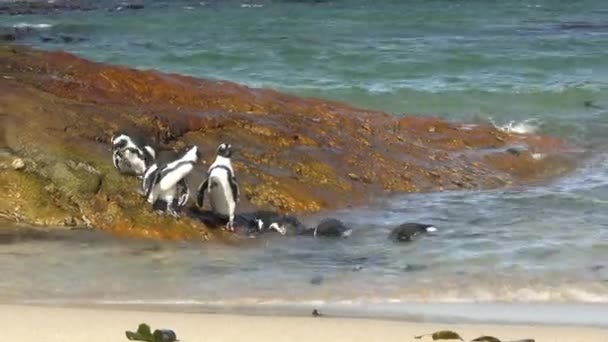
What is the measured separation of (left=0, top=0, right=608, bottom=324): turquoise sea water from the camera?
6.86 meters

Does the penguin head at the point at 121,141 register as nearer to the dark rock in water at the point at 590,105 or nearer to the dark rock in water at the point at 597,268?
the dark rock in water at the point at 597,268

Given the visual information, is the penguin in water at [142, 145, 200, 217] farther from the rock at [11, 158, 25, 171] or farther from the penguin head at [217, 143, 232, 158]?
the rock at [11, 158, 25, 171]

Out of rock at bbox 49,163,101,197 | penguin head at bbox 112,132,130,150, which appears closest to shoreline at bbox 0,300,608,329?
rock at bbox 49,163,101,197

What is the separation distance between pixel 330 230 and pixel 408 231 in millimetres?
578

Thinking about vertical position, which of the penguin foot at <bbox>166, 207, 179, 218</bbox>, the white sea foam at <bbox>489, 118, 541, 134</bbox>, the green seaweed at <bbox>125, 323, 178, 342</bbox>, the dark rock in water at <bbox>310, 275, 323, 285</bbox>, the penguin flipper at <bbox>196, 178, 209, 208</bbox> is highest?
the white sea foam at <bbox>489, 118, 541, 134</bbox>

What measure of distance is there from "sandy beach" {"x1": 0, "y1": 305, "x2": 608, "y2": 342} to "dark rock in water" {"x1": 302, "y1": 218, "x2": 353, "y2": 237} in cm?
257

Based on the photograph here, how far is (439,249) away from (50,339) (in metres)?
3.51

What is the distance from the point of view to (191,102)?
11.3 meters

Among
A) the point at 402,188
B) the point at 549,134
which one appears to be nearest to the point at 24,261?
the point at 402,188

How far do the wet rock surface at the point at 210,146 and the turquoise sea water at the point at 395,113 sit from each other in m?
0.39

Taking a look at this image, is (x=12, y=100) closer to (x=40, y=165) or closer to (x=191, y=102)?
(x=40, y=165)

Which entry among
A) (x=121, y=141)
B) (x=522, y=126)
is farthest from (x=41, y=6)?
(x=121, y=141)

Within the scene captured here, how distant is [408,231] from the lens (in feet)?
27.0

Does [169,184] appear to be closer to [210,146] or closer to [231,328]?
[210,146]
